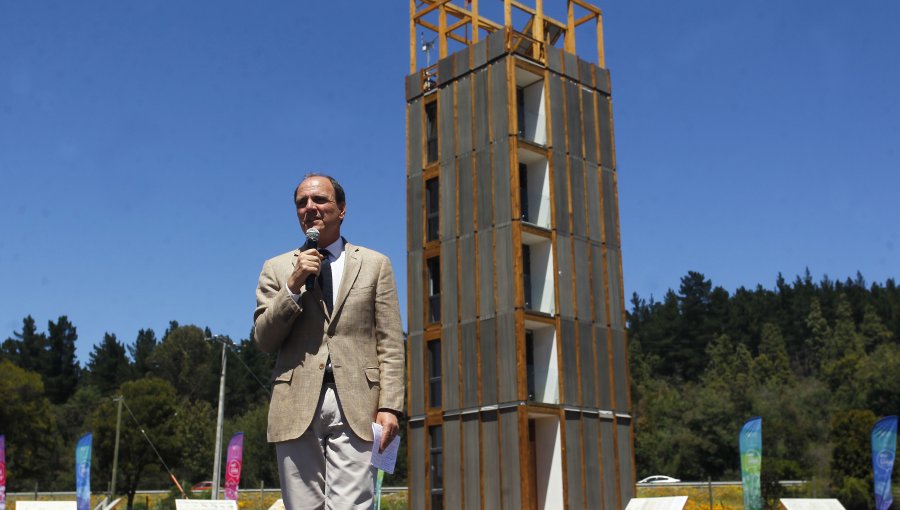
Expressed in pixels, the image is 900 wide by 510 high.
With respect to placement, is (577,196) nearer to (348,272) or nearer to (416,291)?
(416,291)

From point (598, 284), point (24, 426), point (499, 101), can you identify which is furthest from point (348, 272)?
point (24, 426)

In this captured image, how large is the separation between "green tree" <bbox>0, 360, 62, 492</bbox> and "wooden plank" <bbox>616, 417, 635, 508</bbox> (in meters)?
40.2

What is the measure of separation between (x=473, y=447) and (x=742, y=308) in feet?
274

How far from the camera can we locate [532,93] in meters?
30.5

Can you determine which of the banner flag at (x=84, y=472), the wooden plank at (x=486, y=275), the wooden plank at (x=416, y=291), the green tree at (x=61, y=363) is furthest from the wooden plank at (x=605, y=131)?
the green tree at (x=61, y=363)

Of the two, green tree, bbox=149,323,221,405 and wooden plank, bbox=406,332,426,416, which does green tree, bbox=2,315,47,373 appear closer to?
green tree, bbox=149,323,221,405

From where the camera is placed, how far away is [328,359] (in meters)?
4.47

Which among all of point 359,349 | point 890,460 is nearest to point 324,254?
point 359,349

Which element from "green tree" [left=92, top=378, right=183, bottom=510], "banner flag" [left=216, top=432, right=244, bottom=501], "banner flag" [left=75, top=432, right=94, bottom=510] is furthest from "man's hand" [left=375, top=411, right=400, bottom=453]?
"green tree" [left=92, top=378, right=183, bottom=510]

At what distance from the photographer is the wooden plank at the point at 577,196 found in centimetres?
2967

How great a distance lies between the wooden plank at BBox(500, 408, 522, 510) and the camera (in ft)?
86.7

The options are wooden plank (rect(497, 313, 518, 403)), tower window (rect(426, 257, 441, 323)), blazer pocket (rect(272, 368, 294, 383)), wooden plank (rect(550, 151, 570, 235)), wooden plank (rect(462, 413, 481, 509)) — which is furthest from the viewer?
tower window (rect(426, 257, 441, 323))

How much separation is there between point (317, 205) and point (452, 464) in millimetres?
24466

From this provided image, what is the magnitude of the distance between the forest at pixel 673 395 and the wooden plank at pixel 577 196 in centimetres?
1388
